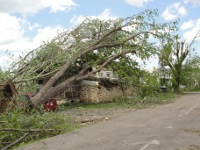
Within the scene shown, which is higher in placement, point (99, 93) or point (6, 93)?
point (6, 93)

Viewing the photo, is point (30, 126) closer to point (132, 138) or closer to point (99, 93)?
point (132, 138)

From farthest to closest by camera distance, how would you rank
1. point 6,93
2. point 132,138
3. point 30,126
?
point 6,93 → point 30,126 → point 132,138

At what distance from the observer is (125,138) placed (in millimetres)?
9656

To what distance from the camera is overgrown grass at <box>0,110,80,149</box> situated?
402 inches

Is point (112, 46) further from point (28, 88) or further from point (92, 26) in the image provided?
point (28, 88)

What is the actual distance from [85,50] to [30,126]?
10.7 m

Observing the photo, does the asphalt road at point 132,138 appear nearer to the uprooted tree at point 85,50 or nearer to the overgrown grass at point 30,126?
the overgrown grass at point 30,126

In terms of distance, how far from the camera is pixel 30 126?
11406mm

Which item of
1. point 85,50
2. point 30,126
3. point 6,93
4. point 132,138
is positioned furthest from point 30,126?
point 85,50

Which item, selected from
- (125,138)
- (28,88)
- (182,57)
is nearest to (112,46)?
(28,88)

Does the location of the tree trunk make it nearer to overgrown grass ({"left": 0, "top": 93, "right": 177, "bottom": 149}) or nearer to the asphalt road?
overgrown grass ({"left": 0, "top": 93, "right": 177, "bottom": 149})

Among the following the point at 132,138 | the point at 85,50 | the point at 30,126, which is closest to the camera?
the point at 132,138

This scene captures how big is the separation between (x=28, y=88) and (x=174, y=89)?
29140 millimetres

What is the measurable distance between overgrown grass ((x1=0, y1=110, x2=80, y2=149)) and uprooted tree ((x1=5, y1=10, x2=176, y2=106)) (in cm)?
617
